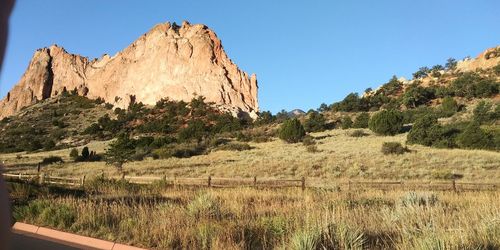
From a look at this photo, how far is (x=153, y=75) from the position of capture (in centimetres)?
9944

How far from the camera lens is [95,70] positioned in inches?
4520

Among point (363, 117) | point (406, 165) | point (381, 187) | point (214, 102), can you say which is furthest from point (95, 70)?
point (381, 187)

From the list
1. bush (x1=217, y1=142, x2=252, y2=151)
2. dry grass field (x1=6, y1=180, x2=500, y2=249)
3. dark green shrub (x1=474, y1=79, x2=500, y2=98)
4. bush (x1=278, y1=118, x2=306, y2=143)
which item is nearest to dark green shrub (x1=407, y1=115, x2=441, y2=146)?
bush (x1=278, y1=118, x2=306, y2=143)

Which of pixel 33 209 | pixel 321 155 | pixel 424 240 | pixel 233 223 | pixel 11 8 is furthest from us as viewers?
pixel 321 155

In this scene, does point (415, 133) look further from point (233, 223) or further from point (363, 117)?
point (233, 223)

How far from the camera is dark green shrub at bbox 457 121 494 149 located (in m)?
37.5

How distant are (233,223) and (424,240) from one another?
3488 millimetres

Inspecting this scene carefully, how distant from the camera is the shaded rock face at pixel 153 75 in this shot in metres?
92.0

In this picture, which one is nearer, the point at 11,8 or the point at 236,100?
the point at 11,8

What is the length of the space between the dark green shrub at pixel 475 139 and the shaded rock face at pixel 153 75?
48.0 m

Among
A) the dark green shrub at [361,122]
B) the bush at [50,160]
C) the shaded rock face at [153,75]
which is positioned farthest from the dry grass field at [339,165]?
the shaded rock face at [153,75]

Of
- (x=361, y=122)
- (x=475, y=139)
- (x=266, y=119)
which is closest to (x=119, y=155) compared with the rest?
(x=475, y=139)

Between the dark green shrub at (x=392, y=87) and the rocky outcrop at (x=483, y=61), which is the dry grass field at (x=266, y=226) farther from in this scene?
the rocky outcrop at (x=483, y=61)

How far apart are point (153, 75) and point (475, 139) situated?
72750mm
